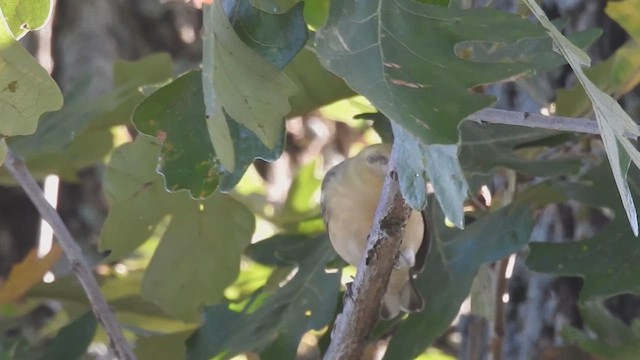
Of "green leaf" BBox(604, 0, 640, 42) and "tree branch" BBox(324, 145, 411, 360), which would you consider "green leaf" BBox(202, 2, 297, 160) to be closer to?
"tree branch" BBox(324, 145, 411, 360)

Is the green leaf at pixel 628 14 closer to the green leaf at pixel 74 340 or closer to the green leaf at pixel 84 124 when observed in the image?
the green leaf at pixel 84 124

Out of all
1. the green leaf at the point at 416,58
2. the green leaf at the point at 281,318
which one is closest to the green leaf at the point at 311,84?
the green leaf at the point at 281,318

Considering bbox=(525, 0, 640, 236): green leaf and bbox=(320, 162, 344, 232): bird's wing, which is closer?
bbox=(525, 0, 640, 236): green leaf

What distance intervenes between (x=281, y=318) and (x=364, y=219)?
17 centimetres

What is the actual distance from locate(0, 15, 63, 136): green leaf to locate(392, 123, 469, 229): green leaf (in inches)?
11.2

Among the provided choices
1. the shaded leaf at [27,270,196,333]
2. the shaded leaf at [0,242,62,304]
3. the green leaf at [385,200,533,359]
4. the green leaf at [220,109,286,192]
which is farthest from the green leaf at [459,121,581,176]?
the shaded leaf at [0,242,62,304]

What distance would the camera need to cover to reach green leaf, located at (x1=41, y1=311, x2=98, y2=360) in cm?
138

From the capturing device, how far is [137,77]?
5.29 ft

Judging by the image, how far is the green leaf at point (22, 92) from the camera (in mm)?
876

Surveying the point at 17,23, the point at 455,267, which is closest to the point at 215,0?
the point at 17,23

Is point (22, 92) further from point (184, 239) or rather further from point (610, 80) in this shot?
point (610, 80)

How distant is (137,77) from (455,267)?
598 millimetres

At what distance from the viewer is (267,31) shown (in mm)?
905

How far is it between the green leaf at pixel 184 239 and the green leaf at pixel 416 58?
60 centimetres
